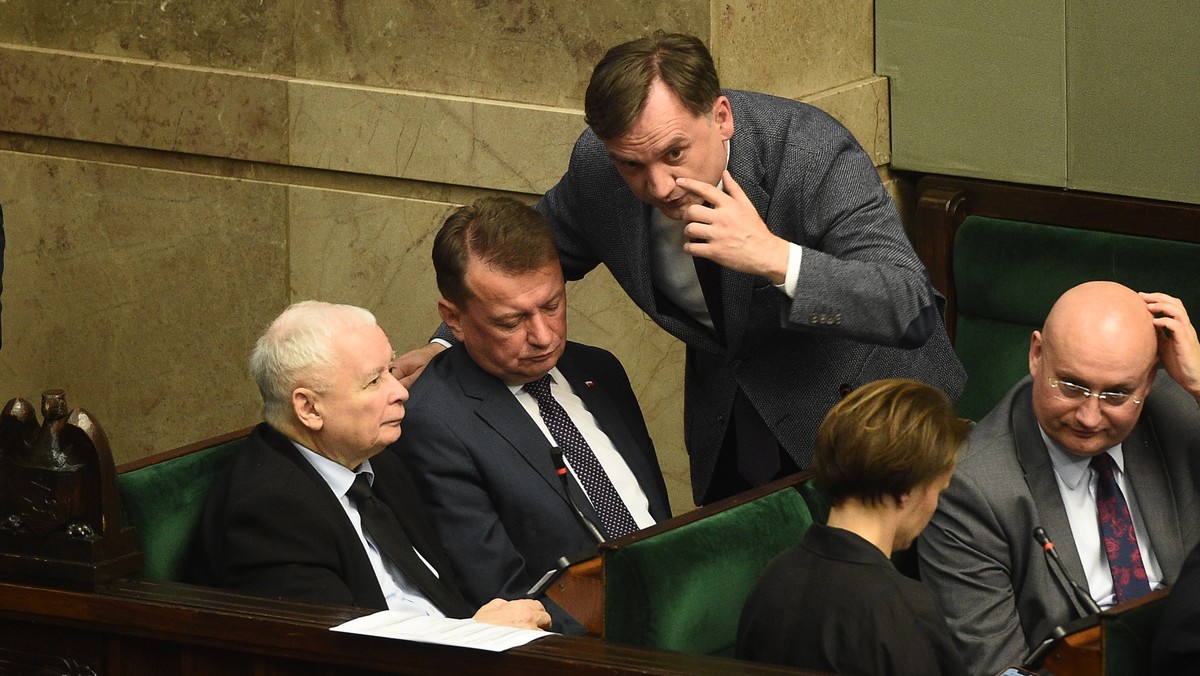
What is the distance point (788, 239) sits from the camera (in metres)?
3.30

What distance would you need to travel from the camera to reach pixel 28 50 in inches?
192

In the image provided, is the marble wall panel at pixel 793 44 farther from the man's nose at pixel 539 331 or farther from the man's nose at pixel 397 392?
the man's nose at pixel 397 392

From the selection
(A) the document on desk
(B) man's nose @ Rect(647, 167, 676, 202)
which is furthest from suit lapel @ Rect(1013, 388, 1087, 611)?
(A) the document on desk

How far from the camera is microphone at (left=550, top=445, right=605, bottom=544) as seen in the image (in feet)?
10.1

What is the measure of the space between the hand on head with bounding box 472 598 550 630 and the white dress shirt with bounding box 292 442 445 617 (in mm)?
114

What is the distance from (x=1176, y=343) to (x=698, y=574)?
3.02 feet

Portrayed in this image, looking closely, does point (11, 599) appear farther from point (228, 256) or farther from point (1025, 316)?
point (1025, 316)

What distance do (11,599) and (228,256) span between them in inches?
84.6

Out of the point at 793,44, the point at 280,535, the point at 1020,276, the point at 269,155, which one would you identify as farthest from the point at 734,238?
the point at 269,155

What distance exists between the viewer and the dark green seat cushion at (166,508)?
9.48 feet

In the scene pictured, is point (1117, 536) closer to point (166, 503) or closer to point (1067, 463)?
point (1067, 463)

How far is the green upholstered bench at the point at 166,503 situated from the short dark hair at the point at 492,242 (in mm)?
568

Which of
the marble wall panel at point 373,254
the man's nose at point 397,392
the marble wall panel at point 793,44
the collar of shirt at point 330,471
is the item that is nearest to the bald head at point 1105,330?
the man's nose at point 397,392

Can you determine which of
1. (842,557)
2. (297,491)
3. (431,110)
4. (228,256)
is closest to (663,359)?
(431,110)
